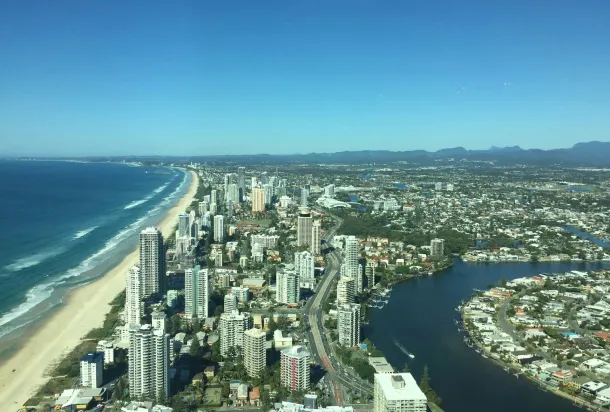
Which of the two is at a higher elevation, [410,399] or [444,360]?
[410,399]

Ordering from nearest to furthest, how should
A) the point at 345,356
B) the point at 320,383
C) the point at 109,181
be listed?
the point at 320,383, the point at 345,356, the point at 109,181

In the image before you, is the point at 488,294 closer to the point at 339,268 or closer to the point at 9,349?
the point at 339,268

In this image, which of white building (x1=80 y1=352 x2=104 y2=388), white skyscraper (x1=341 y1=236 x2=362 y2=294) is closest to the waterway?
white skyscraper (x1=341 y1=236 x2=362 y2=294)

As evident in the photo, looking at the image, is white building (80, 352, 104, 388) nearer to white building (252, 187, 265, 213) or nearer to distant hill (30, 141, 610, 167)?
white building (252, 187, 265, 213)

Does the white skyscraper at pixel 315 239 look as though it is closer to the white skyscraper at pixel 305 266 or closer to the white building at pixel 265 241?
the white building at pixel 265 241

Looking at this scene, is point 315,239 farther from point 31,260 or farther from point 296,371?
point 296,371

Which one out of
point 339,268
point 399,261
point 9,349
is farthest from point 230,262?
point 9,349

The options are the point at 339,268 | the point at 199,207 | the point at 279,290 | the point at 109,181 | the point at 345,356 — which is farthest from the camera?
the point at 109,181
